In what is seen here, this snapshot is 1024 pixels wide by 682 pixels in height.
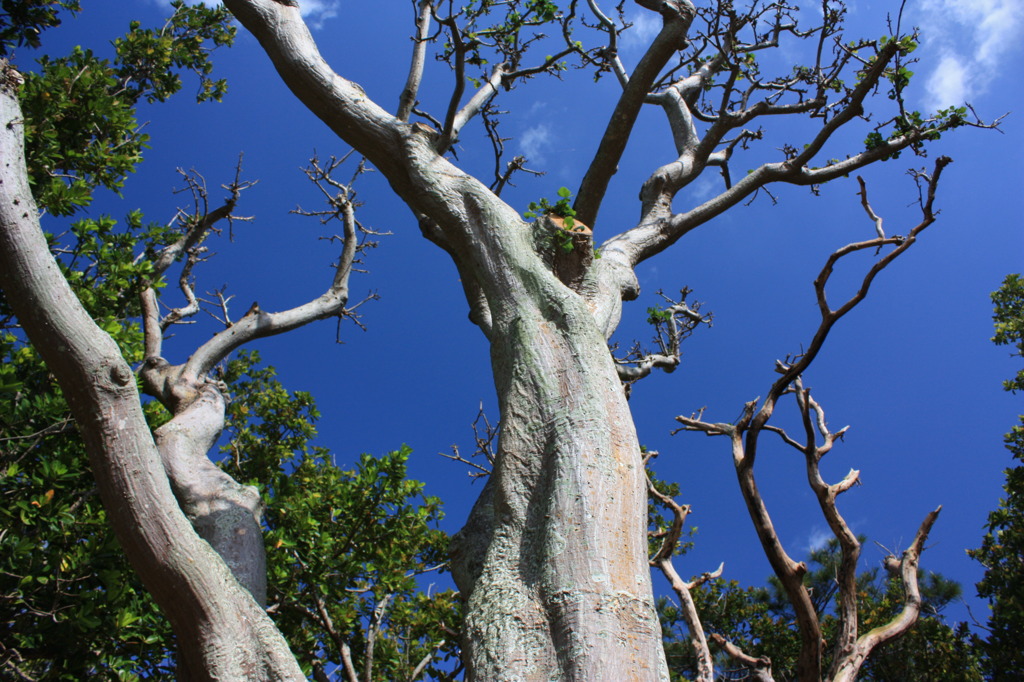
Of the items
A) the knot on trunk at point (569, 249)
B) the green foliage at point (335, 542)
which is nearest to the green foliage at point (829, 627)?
the green foliage at point (335, 542)

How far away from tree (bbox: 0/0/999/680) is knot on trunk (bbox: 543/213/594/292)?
0.01 m

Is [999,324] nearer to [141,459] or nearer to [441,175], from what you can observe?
[441,175]

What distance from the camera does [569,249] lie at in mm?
3799

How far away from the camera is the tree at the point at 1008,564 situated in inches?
298

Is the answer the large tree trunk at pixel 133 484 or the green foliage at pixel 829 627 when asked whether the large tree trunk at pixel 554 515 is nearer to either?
the large tree trunk at pixel 133 484

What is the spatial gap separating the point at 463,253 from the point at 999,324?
7.94 m

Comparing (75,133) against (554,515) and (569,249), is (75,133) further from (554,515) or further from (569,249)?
(554,515)

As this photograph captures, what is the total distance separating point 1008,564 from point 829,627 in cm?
263

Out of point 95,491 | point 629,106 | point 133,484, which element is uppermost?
point 629,106

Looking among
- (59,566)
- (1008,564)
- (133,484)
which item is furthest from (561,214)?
(1008,564)

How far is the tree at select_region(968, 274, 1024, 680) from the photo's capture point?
758 centimetres

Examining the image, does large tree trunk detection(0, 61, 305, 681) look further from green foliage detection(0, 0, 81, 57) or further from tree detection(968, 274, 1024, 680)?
tree detection(968, 274, 1024, 680)

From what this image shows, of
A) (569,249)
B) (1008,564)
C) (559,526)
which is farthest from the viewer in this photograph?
(1008,564)

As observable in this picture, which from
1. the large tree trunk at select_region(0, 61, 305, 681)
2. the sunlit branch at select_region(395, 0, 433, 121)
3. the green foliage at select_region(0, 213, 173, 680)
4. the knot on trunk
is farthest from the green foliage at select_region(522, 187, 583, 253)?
the green foliage at select_region(0, 213, 173, 680)
